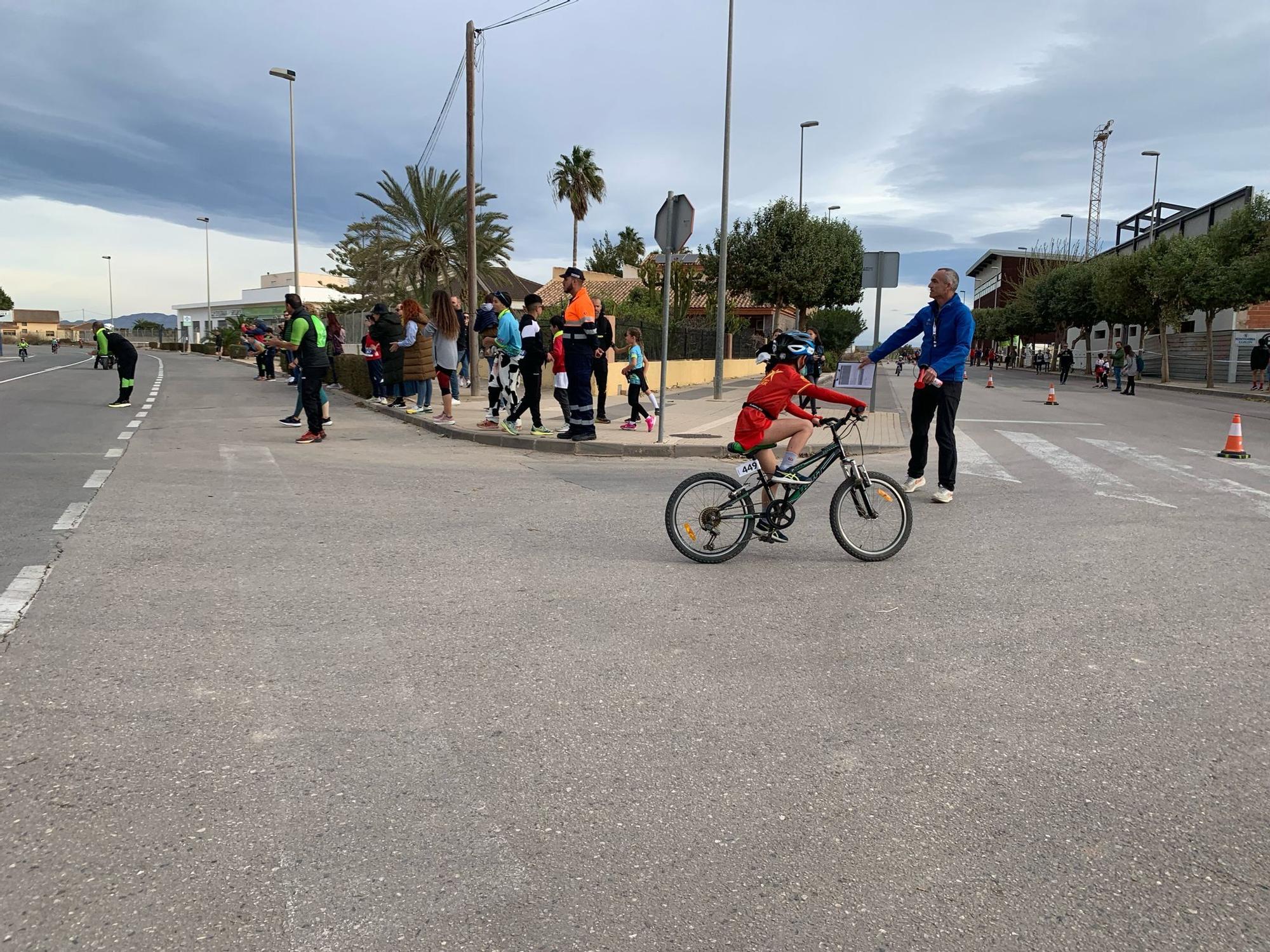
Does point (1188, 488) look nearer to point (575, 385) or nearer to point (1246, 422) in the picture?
point (575, 385)

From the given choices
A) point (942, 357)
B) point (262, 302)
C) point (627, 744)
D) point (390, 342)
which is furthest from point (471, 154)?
point (262, 302)

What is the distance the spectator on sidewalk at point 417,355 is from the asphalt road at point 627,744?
874cm

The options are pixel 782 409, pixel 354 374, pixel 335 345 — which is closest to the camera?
pixel 782 409

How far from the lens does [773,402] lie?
6152 mm

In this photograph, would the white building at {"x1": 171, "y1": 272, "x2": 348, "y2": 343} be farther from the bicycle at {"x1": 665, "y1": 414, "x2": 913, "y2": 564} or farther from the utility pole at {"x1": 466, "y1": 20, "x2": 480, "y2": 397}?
the bicycle at {"x1": 665, "y1": 414, "x2": 913, "y2": 564}

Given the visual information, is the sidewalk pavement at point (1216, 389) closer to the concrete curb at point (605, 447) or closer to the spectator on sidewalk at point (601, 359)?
the spectator on sidewalk at point (601, 359)

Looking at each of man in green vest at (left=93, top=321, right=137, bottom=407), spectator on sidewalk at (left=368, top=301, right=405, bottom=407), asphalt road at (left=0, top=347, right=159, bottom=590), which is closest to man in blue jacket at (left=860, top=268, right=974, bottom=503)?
asphalt road at (left=0, top=347, right=159, bottom=590)

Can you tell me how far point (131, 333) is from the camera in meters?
120

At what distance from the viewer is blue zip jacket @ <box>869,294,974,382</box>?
812 cm

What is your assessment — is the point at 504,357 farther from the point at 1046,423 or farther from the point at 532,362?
the point at 1046,423

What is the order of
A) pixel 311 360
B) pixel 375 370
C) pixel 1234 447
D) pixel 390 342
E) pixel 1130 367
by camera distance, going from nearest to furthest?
pixel 1234 447 → pixel 311 360 → pixel 390 342 → pixel 375 370 → pixel 1130 367

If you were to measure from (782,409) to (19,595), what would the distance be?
4458 mm

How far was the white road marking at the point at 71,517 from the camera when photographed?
21.3ft

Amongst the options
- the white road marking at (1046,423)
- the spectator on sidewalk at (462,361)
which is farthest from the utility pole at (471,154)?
the white road marking at (1046,423)
